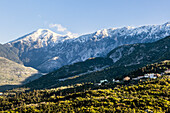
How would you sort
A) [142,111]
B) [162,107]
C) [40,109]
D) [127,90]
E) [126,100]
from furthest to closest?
[127,90] → [40,109] → [126,100] → [162,107] → [142,111]

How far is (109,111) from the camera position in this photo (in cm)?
7800

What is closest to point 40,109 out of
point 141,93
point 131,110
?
point 131,110

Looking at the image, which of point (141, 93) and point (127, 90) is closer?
point (141, 93)

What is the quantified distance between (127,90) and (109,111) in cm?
4039

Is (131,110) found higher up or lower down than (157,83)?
lower down

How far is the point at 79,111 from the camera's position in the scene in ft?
273

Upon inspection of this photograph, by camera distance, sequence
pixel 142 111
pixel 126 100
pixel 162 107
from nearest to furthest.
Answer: pixel 142 111, pixel 162 107, pixel 126 100

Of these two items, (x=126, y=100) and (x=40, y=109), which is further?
(x=40, y=109)

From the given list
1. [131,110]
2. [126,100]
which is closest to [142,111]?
[131,110]

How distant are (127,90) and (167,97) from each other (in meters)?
27.3

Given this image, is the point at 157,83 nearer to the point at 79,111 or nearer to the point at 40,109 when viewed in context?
the point at 79,111

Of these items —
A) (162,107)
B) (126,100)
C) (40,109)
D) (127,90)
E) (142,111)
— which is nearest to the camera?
(142,111)

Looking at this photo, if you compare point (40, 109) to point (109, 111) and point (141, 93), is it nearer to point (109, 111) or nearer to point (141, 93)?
point (109, 111)

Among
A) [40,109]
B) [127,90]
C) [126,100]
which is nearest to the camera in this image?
[126,100]
